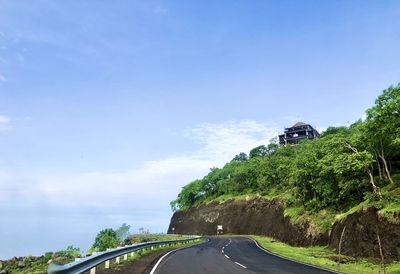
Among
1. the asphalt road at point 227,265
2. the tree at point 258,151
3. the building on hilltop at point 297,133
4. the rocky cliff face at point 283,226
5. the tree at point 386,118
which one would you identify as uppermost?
the building on hilltop at point 297,133

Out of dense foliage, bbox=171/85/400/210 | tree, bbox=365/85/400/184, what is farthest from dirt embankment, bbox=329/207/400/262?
tree, bbox=365/85/400/184

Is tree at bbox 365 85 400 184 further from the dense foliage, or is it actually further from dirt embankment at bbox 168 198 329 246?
dirt embankment at bbox 168 198 329 246

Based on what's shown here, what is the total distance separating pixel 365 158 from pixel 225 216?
58.9 metres

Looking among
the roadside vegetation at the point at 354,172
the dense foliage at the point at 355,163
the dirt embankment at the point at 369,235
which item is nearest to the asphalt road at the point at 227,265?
the dirt embankment at the point at 369,235

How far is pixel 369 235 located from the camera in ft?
85.8

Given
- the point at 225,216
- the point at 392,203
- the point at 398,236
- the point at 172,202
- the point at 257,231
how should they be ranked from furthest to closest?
the point at 172,202, the point at 225,216, the point at 257,231, the point at 392,203, the point at 398,236

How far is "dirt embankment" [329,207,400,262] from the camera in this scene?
77.0 feet

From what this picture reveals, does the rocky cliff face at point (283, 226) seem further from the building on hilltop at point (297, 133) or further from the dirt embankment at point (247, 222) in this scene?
the building on hilltop at point (297, 133)

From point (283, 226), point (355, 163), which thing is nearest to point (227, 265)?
point (355, 163)

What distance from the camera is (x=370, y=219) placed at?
26.7 m

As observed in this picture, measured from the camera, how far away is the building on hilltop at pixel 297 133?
12206 centimetres

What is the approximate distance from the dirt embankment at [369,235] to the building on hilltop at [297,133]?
92704mm

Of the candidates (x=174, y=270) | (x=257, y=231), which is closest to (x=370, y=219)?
(x=174, y=270)

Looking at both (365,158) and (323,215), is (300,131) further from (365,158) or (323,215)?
(365,158)
